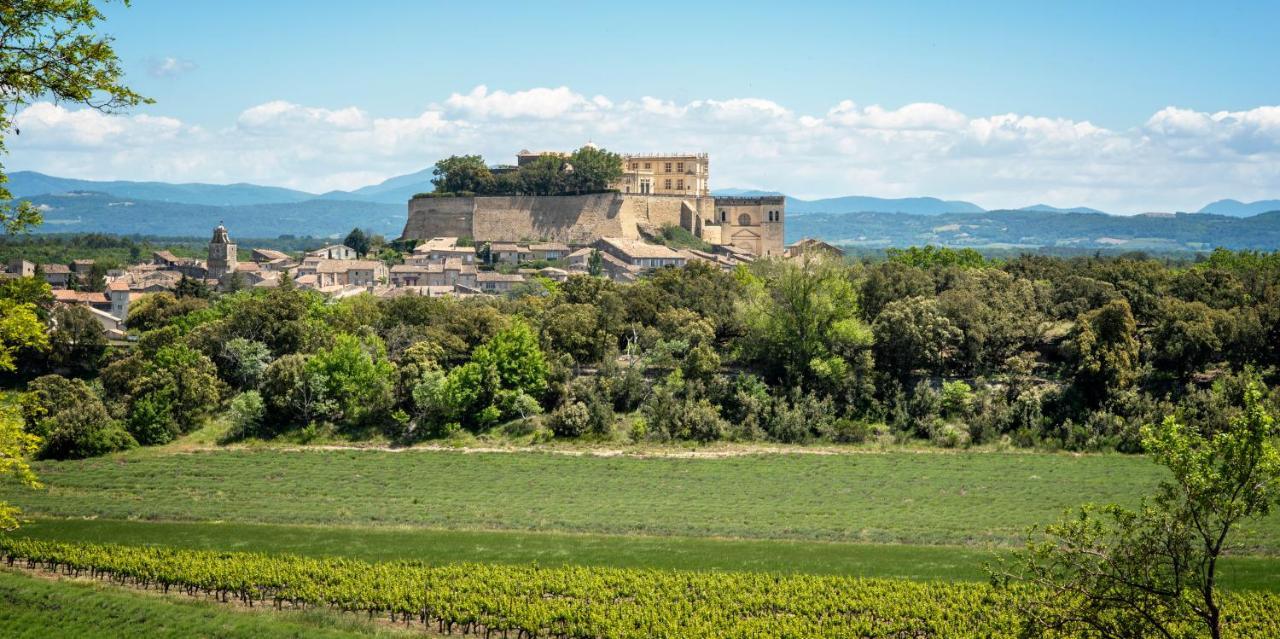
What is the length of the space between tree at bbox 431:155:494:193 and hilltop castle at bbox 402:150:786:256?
1778mm

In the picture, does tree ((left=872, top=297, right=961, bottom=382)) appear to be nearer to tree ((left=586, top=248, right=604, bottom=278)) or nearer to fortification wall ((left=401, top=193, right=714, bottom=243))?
tree ((left=586, top=248, right=604, bottom=278))

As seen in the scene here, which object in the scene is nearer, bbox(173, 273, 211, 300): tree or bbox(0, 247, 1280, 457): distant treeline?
bbox(0, 247, 1280, 457): distant treeline

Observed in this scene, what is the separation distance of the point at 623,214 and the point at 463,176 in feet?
48.3

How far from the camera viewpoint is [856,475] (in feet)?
120

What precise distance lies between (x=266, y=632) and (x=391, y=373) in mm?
23385

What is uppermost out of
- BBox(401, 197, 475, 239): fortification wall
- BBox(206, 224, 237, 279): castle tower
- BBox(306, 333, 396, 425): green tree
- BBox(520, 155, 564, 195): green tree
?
BBox(520, 155, 564, 195): green tree

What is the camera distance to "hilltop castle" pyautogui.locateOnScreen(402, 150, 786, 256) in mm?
89188

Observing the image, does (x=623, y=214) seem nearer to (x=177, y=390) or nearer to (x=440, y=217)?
(x=440, y=217)

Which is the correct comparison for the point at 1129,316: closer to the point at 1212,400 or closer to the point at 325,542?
the point at 1212,400

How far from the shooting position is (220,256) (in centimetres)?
8781

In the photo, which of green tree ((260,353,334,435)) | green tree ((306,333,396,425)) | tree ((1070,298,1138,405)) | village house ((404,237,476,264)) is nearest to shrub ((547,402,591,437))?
green tree ((306,333,396,425))

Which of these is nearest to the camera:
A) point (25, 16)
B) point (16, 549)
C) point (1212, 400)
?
point (25, 16)

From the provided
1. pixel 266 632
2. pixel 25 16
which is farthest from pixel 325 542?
pixel 25 16

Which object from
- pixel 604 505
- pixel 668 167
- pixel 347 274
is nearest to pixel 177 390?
pixel 604 505
